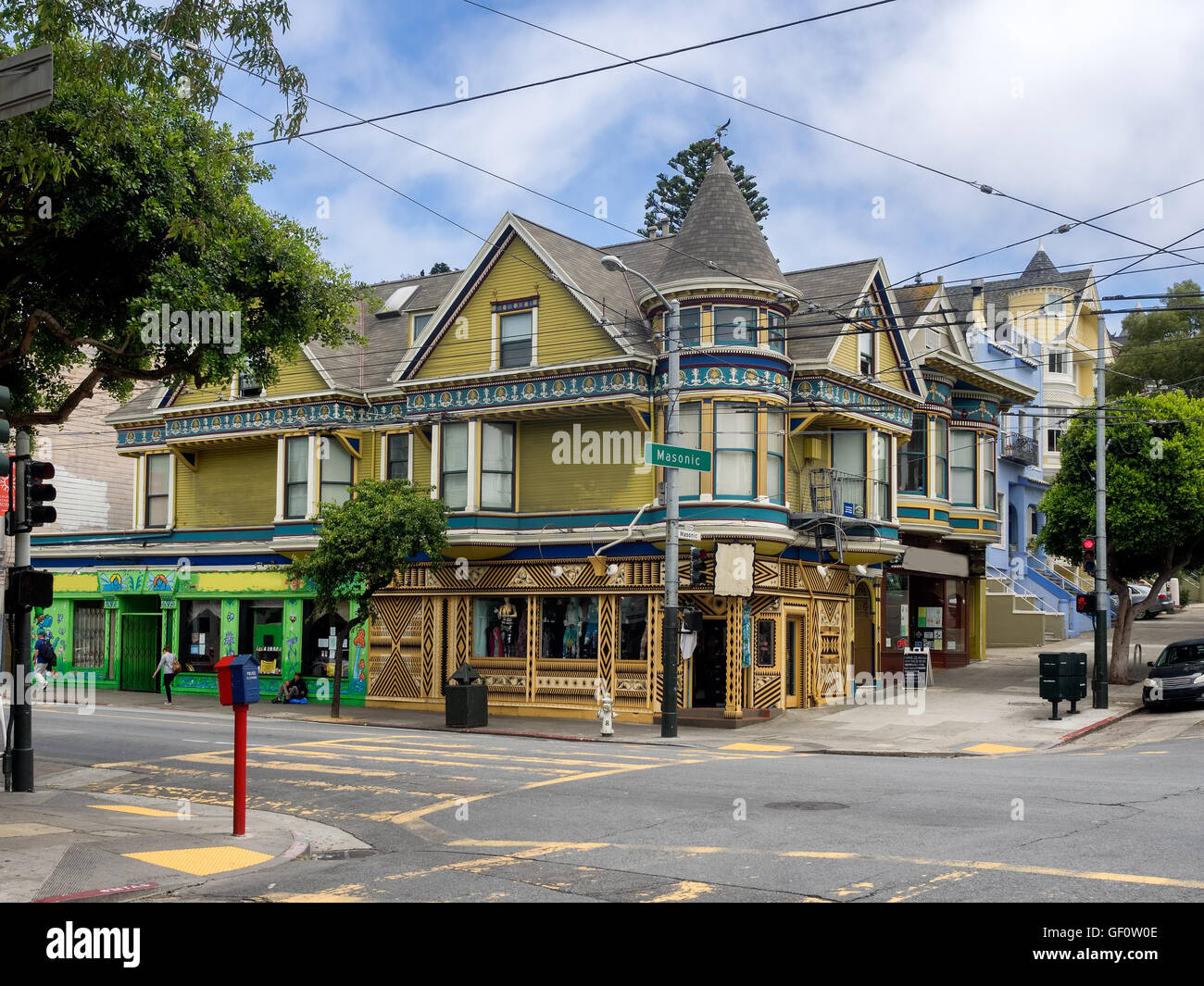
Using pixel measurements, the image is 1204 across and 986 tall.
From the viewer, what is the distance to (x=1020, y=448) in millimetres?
46875

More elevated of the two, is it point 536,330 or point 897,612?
point 536,330

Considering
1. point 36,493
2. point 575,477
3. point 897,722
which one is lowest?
point 897,722

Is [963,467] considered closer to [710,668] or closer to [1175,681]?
[1175,681]

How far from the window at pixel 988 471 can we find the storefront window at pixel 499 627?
48.7 ft

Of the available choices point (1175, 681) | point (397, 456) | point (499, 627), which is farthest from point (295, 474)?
point (1175, 681)

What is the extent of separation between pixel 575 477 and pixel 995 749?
1242cm

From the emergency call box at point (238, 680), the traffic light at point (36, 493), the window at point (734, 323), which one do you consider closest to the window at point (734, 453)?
the window at point (734, 323)

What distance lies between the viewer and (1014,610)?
42125 millimetres

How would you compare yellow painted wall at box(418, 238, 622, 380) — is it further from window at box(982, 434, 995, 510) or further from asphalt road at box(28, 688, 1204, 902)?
window at box(982, 434, 995, 510)

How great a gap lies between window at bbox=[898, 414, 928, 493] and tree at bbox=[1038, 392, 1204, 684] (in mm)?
3425

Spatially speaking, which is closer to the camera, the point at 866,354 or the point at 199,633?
the point at 866,354

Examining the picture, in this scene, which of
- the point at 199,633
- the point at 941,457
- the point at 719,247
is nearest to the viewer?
the point at 719,247

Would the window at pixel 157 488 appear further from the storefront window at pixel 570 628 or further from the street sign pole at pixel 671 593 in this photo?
the street sign pole at pixel 671 593
